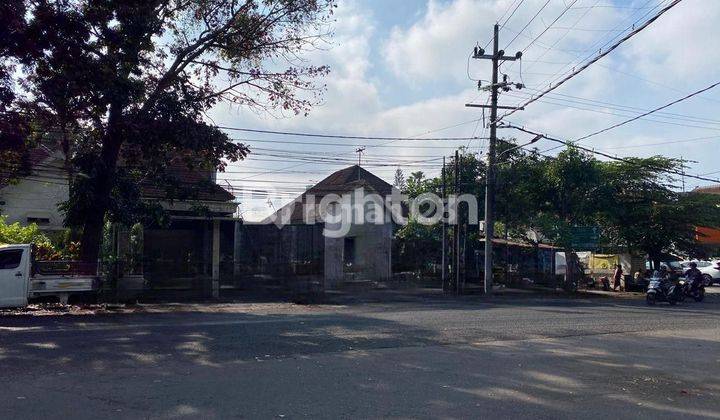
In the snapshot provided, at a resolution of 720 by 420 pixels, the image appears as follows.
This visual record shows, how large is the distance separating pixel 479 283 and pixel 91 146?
1911cm

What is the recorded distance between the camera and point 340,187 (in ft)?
127

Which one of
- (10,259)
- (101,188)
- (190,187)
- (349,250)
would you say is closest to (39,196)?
(190,187)

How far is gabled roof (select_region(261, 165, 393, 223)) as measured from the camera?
33.3 m

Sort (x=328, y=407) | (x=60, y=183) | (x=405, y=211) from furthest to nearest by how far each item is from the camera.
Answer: (x=405, y=211)
(x=60, y=183)
(x=328, y=407)

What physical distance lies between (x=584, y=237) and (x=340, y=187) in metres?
15.6

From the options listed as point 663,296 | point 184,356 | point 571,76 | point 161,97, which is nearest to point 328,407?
point 184,356

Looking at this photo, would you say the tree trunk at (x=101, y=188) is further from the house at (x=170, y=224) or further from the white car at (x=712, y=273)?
the white car at (x=712, y=273)

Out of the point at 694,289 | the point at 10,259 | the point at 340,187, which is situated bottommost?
the point at 694,289

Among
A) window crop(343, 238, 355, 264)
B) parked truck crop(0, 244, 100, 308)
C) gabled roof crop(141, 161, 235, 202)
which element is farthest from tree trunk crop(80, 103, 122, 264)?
window crop(343, 238, 355, 264)

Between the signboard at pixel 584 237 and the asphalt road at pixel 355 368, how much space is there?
12.5 meters

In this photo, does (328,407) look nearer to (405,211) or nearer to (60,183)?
(60,183)

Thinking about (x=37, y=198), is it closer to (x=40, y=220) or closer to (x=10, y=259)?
(x=40, y=220)

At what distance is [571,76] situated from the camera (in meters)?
18.4

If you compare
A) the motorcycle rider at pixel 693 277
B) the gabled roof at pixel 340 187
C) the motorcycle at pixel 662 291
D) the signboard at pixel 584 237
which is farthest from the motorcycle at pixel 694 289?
the gabled roof at pixel 340 187
